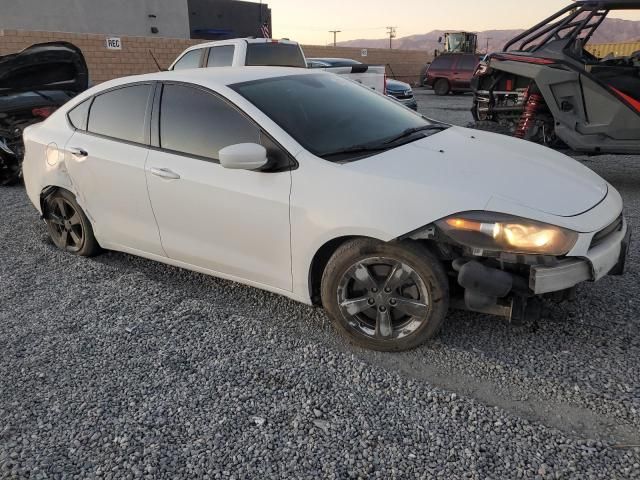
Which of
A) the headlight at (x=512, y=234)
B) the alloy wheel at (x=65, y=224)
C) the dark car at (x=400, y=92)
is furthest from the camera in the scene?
the dark car at (x=400, y=92)

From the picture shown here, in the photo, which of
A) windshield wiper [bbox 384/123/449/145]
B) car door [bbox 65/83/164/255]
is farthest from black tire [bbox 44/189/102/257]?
windshield wiper [bbox 384/123/449/145]

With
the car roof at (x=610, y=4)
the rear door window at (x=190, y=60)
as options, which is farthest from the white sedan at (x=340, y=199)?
the rear door window at (x=190, y=60)

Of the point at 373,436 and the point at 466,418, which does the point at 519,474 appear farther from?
the point at 373,436

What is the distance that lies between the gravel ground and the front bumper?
50 cm

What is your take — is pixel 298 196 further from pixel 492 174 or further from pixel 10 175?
pixel 10 175

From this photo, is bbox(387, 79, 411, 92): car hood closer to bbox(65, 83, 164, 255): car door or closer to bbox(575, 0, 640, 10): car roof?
bbox(575, 0, 640, 10): car roof

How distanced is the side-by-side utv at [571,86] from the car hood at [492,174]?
332 centimetres

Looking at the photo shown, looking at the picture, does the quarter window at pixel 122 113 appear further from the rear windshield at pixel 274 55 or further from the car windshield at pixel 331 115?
the rear windshield at pixel 274 55

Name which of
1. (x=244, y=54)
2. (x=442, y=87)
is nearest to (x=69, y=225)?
(x=244, y=54)

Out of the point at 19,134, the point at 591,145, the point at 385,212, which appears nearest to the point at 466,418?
the point at 385,212

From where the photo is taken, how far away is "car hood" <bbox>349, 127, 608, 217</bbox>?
8.94 feet

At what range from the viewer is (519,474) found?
216 centimetres

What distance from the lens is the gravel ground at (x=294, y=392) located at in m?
2.28

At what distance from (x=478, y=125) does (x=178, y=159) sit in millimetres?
5508
